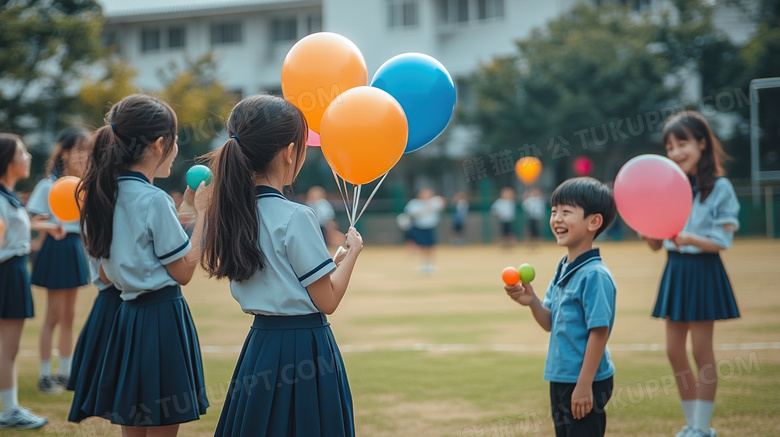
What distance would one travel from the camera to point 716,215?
3.94 m

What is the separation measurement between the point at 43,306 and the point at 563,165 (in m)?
19.5

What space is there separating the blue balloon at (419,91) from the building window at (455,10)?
2619 cm

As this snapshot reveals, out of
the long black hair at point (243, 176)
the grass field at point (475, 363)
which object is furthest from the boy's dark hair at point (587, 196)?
the grass field at point (475, 363)

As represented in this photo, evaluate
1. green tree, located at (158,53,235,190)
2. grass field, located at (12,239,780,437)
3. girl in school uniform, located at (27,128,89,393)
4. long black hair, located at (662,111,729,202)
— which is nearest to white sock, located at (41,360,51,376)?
girl in school uniform, located at (27,128,89,393)

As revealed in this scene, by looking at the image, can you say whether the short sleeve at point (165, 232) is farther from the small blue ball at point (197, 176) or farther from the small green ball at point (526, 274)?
the small green ball at point (526, 274)

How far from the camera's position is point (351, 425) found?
102 inches

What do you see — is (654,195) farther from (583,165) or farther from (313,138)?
(583,165)

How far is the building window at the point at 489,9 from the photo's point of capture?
28.1 metres

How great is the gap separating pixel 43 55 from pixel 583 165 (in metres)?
17.3

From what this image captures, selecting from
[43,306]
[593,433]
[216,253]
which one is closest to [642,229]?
[593,433]

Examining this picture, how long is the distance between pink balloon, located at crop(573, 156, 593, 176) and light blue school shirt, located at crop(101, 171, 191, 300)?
21.8 m

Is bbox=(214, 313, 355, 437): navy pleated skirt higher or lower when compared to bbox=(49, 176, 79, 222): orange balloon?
lower

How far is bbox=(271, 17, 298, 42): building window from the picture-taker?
101 ft

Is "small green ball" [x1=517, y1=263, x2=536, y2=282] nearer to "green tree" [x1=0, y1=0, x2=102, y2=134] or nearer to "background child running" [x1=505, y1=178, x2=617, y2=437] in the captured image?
"background child running" [x1=505, y1=178, x2=617, y2=437]
